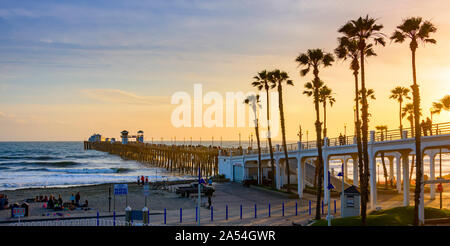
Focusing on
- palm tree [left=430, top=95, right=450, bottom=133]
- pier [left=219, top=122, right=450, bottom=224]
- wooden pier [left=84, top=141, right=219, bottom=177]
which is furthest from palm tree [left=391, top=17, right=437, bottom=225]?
wooden pier [left=84, top=141, right=219, bottom=177]

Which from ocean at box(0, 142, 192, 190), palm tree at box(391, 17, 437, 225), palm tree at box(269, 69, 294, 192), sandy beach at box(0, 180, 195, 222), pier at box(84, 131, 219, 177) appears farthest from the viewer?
pier at box(84, 131, 219, 177)

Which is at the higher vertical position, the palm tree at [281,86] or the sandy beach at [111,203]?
the palm tree at [281,86]

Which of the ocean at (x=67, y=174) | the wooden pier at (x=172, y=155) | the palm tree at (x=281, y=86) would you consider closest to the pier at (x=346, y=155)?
the palm tree at (x=281, y=86)

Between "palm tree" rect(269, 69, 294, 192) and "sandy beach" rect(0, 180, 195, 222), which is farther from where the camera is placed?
"palm tree" rect(269, 69, 294, 192)

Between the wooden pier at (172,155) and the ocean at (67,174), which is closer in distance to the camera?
the ocean at (67,174)

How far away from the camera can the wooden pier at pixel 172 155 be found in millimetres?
85619

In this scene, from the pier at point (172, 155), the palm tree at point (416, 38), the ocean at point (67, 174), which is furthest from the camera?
the pier at point (172, 155)

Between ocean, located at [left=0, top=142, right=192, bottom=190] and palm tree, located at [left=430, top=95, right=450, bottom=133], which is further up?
palm tree, located at [left=430, top=95, right=450, bottom=133]

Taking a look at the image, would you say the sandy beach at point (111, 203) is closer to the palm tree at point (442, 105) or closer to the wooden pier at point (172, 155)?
the wooden pier at point (172, 155)

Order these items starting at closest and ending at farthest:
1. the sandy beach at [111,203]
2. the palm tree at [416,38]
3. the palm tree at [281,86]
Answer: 1. the palm tree at [416,38]
2. the sandy beach at [111,203]
3. the palm tree at [281,86]

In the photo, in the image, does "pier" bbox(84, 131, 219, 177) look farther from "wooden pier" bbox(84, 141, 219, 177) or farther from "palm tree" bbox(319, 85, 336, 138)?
"palm tree" bbox(319, 85, 336, 138)

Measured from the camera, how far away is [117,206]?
34281mm

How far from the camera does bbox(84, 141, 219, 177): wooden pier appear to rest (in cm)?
8562
